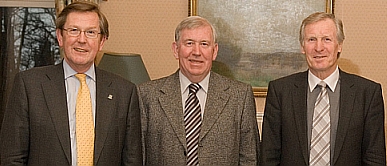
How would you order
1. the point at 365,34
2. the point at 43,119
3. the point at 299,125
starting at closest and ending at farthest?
the point at 43,119, the point at 299,125, the point at 365,34

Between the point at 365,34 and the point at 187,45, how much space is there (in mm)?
1921

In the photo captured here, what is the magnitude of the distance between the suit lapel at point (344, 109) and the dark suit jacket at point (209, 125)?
431mm

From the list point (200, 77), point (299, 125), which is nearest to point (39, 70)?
point (200, 77)

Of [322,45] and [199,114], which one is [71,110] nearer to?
[199,114]

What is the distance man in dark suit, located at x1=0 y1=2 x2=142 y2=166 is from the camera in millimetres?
2520

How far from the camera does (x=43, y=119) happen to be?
2.53 m

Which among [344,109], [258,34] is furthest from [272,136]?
[258,34]

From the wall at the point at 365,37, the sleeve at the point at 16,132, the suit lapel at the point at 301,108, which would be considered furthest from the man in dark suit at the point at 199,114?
the wall at the point at 365,37

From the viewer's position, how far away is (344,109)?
281 centimetres

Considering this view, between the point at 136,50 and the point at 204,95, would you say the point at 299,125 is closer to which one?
the point at 204,95

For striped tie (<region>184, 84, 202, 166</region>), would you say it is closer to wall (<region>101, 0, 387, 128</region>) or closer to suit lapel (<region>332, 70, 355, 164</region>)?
suit lapel (<region>332, 70, 355, 164</region>)

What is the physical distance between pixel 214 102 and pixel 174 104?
0.67 feet

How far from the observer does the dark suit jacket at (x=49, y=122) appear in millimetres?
2514

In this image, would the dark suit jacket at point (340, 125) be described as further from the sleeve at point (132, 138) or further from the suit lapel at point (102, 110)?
the suit lapel at point (102, 110)
